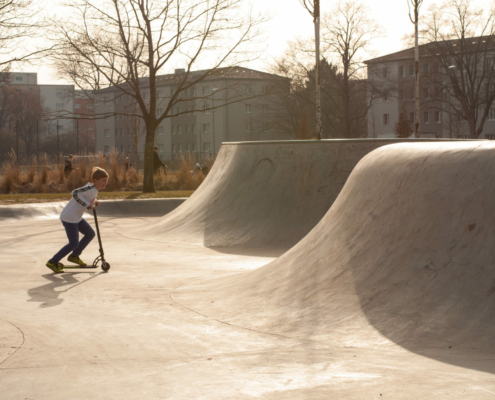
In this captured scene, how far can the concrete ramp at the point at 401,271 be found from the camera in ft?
13.0

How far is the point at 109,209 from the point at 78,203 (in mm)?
8285

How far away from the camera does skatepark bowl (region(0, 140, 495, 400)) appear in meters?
3.37

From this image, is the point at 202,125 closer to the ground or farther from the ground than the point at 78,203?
farther from the ground

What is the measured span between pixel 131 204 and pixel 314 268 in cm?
1130

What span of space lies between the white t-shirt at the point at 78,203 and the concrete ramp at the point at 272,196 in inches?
112

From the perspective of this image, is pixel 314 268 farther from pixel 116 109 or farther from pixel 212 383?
pixel 116 109

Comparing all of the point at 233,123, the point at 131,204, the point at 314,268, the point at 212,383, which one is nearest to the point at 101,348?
the point at 212,383

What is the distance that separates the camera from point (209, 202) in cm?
1121

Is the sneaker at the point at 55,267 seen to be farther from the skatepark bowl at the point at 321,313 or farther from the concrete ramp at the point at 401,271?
the concrete ramp at the point at 401,271

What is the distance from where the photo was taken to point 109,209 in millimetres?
15617

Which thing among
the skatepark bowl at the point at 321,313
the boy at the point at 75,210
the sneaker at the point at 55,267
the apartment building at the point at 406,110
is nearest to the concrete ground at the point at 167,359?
the skatepark bowl at the point at 321,313

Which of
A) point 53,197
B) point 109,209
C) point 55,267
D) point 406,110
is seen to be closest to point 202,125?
point 406,110

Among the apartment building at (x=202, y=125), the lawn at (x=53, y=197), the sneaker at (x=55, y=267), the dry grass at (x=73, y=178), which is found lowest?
the sneaker at (x=55, y=267)

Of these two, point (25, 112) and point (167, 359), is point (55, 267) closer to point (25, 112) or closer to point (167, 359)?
point (167, 359)
